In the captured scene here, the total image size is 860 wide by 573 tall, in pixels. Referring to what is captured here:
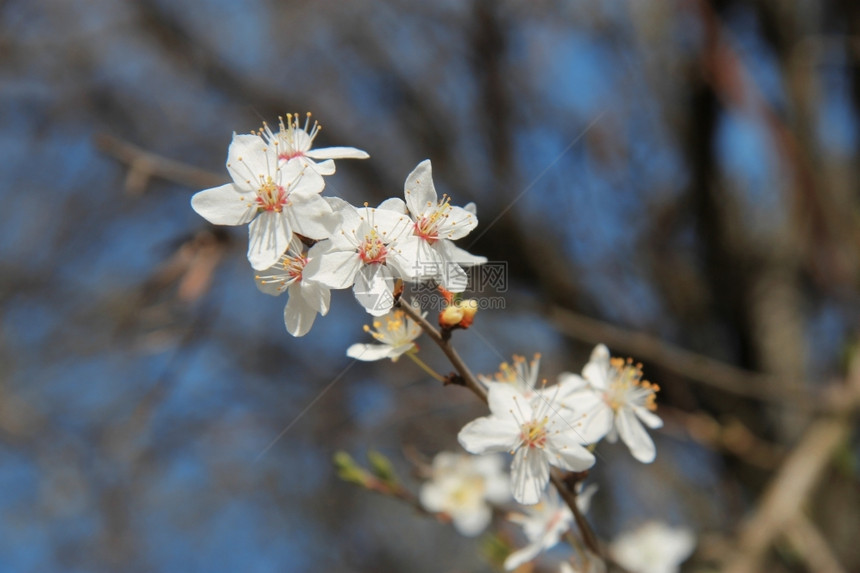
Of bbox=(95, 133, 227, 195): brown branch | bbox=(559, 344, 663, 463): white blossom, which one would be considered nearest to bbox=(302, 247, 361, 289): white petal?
bbox=(559, 344, 663, 463): white blossom

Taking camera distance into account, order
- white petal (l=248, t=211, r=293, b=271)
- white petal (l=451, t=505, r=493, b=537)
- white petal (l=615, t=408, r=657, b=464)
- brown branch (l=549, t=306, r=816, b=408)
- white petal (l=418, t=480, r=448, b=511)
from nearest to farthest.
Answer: white petal (l=248, t=211, r=293, b=271)
white petal (l=615, t=408, r=657, b=464)
white petal (l=451, t=505, r=493, b=537)
white petal (l=418, t=480, r=448, b=511)
brown branch (l=549, t=306, r=816, b=408)

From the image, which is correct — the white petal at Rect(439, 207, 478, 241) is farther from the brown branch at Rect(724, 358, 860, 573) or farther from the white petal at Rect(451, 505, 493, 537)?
the brown branch at Rect(724, 358, 860, 573)

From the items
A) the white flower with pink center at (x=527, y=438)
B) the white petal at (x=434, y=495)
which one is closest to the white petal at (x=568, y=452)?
the white flower with pink center at (x=527, y=438)

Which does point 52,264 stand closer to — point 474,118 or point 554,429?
point 474,118

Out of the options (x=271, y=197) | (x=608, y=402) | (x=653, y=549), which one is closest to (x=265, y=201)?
(x=271, y=197)

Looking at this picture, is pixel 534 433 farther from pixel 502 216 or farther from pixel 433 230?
pixel 502 216

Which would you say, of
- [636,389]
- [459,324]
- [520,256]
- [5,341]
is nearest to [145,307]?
[459,324]

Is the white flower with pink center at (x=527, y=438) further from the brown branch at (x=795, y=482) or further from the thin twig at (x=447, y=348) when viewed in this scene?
the brown branch at (x=795, y=482)
